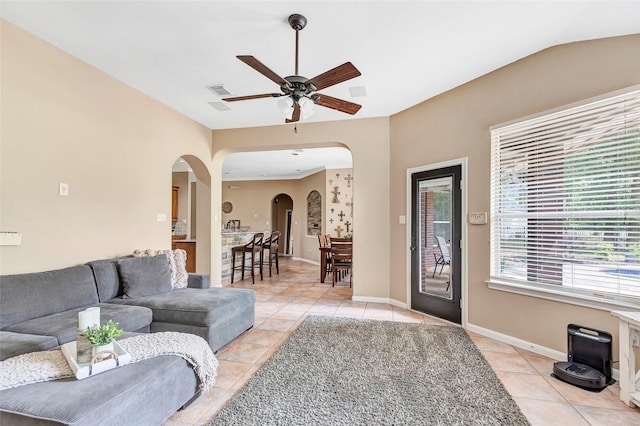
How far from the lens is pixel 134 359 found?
70.6 inches

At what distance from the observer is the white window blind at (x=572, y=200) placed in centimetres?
244

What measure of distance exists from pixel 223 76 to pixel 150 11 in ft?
3.45

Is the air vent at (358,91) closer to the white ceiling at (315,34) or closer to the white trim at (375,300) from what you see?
the white ceiling at (315,34)

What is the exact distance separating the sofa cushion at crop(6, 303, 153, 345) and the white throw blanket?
1.07 feet

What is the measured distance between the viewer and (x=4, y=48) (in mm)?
2479

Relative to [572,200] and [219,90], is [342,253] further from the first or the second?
[572,200]

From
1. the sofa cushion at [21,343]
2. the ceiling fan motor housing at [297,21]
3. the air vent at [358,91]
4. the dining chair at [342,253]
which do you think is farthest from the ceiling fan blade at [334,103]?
the dining chair at [342,253]

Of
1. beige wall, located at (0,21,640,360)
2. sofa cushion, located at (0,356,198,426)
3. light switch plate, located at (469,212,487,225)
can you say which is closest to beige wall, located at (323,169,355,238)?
beige wall, located at (0,21,640,360)

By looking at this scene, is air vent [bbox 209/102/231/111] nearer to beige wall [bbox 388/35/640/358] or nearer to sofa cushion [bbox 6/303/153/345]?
beige wall [bbox 388/35/640/358]

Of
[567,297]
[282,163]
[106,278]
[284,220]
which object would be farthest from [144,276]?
[284,220]

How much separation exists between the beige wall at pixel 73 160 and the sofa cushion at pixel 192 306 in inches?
33.1

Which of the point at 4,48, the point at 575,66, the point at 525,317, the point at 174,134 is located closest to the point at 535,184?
the point at 575,66

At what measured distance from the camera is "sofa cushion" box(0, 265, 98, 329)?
7.48 ft

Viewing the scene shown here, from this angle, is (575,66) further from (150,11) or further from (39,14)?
(39,14)
